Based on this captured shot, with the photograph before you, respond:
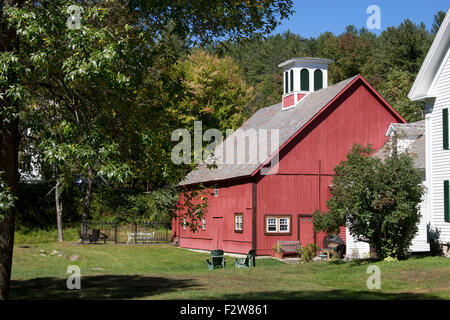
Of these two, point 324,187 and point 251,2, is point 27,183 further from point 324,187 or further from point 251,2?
point 251,2

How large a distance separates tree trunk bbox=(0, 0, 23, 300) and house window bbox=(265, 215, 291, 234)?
65.3 feet

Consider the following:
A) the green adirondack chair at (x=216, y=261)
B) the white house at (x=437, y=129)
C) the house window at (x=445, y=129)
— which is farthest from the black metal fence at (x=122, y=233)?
the house window at (x=445, y=129)

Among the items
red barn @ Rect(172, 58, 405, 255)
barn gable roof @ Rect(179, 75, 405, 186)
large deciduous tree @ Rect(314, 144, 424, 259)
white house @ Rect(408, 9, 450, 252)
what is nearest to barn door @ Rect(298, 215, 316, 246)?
red barn @ Rect(172, 58, 405, 255)

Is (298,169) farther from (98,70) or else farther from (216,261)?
(98,70)

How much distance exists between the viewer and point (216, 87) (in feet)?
182

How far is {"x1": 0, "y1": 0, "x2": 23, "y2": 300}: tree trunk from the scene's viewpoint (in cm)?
1195

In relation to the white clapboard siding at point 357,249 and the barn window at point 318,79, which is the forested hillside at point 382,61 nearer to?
the barn window at point 318,79

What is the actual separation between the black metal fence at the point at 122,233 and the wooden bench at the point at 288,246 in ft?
33.9

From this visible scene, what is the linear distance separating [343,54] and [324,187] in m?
42.6

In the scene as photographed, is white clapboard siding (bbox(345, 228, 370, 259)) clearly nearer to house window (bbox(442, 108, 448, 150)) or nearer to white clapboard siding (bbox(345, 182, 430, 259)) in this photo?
white clapboard siding (bbox(345, 182, 430, 259))

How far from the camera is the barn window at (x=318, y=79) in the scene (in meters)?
37.3

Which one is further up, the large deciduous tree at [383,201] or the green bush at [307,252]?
the large deciduous tree at [383,201]

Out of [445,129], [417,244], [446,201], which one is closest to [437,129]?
[445,129]

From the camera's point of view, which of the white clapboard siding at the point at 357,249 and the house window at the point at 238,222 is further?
the house window at the point at 238,222
